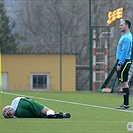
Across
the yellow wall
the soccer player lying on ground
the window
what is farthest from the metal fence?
the soccer player lying on ground

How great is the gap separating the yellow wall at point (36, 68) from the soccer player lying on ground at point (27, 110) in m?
21.9

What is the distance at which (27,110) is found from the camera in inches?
436

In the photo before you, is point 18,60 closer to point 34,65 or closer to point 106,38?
point 34,65

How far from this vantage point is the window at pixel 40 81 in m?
35.0

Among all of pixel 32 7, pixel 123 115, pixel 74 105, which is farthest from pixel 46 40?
pixel 123 115

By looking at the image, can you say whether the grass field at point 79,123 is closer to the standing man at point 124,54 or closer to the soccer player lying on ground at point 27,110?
the soccer player lying on ground at point 27,110

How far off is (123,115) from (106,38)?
48.3 ft

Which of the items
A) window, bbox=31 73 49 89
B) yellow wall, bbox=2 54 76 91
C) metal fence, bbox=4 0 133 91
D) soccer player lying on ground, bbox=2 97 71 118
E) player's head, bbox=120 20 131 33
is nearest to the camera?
soccer player lying on ground, bbox=2 97 71 118

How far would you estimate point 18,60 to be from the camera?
3434 centimetres

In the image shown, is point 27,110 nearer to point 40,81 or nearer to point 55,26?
point 40,81

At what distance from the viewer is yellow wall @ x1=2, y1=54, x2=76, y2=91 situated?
33594mm

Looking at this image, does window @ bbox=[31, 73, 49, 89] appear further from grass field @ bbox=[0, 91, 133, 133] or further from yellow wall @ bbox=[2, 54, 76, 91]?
grass field @ bbox=[0, 91, 133, 133]

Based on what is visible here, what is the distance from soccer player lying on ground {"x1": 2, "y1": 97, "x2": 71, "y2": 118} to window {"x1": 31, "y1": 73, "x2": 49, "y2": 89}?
23.6m

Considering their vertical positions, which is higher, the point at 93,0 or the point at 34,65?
the point at 93,0
